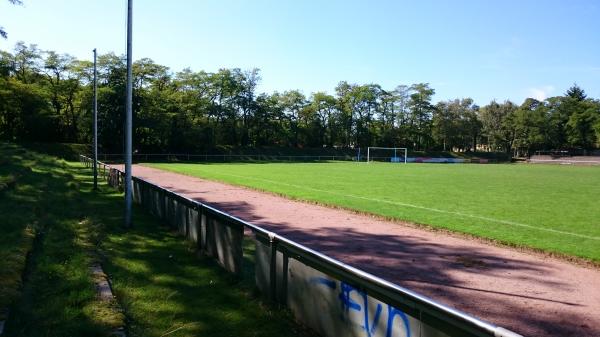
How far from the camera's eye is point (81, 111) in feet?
201

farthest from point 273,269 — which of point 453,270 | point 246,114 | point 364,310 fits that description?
point 246,114

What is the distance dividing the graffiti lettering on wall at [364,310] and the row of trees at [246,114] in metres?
58.3

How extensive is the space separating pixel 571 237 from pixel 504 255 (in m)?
2.77

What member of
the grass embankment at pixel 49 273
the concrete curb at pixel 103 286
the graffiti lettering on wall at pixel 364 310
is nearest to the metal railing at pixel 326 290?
the graffiti lettering on wall at pixel 364 310

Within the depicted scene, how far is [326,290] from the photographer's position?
431 centimetres

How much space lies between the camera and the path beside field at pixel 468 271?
5.59 metres

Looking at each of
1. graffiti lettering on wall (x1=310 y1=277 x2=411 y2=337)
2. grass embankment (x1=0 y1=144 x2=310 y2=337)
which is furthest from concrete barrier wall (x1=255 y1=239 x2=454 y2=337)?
grass embankment (x1=0 y1=144 x2=310 y2=337)

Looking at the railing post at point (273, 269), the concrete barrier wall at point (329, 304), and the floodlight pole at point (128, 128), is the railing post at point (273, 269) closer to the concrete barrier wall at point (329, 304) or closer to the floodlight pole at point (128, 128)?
the concrete barrier wall at point (329, 304)

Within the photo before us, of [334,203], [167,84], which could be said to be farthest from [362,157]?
[334,203]

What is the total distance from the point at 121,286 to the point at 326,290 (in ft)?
9.85

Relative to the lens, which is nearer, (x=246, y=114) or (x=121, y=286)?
(x=121, y=286)

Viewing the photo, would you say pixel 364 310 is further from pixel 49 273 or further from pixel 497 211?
pixel 497 211

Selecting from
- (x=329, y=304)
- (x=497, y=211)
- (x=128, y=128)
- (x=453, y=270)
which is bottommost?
(x=453, y=270)

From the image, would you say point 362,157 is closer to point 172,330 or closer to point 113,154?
point 113,154
